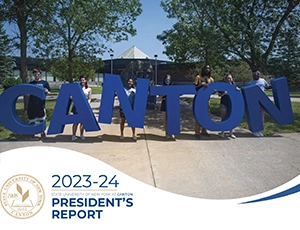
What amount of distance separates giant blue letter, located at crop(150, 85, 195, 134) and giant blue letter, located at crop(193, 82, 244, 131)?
182 mm

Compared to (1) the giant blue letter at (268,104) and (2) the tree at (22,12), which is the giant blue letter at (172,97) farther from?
(2) the tree at (22,12)

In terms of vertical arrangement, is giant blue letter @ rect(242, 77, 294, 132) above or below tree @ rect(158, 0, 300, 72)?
below

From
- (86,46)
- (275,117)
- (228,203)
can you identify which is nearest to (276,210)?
(228,203)

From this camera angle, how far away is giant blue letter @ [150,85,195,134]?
3.86 m

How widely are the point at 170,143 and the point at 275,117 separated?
1.66 meters

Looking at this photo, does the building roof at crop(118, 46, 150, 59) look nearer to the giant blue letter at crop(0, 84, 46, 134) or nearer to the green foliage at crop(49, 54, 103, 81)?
the giant blue letter at crop(0, 84, 46, 134)

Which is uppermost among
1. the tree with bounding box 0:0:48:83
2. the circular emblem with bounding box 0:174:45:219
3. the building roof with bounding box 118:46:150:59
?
the tree with bounding box 0:0:48:83

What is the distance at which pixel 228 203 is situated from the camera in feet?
7.22

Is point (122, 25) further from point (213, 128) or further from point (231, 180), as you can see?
point (231, 180)

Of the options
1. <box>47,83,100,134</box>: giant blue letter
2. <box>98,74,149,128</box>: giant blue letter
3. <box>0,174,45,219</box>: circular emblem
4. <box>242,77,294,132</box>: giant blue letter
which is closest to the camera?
<box>0,174,45,219</box>: circular emblem

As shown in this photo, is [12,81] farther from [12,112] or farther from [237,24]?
[237,24]

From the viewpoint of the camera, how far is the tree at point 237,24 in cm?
404

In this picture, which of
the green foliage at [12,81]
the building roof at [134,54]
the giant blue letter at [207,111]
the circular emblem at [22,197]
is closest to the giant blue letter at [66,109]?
Result: the building roof at [134,54]

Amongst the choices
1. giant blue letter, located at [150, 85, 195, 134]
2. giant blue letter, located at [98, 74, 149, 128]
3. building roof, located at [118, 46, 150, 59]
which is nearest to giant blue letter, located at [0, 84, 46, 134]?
giant blue letter, located at [98, 74, 149, 128]
